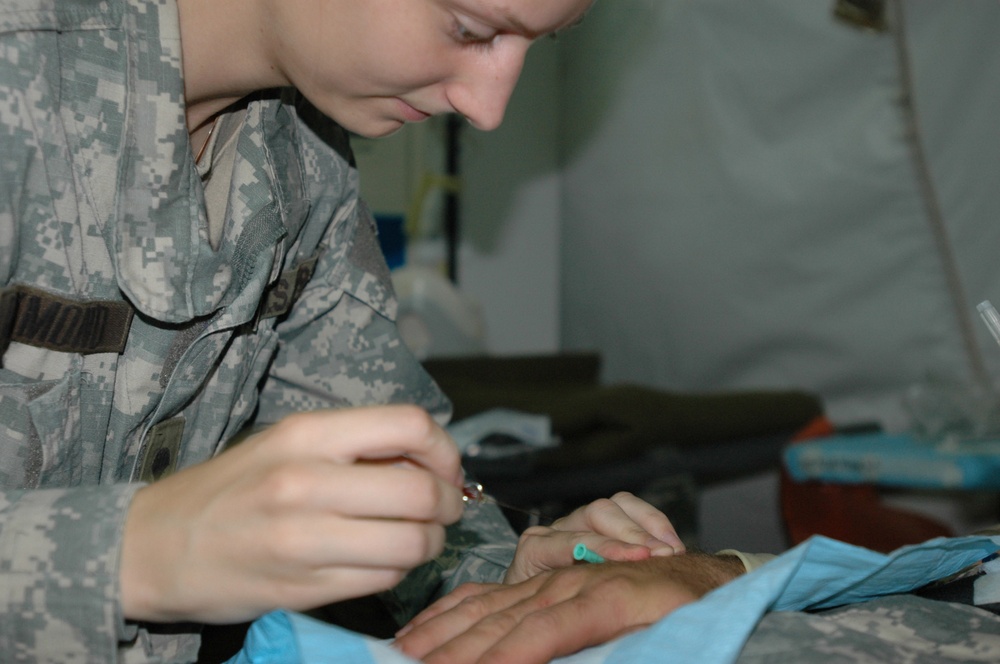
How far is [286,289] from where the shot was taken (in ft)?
3.40

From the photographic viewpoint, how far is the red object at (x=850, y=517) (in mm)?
2057

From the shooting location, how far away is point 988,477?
6.18 feet

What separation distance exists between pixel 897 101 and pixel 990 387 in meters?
0.74

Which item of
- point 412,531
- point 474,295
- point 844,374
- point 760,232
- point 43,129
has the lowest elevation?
point 474,295

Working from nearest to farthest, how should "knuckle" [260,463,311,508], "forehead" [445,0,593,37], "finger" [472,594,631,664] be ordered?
"knuckle" [260,463,311,508]
"finger" [472,594,631,664]
"forehead" [445,0,593,37]

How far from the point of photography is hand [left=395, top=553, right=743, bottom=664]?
63 cm

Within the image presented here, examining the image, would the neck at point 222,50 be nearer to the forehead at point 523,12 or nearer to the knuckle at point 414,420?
the forehead at point 523,12

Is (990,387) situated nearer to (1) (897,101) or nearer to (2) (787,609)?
(1) (897,101)

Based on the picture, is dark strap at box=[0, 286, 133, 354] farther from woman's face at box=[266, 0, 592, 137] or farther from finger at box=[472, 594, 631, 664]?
finger at box=[472, 594, 631, 664]

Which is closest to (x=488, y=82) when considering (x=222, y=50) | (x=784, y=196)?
(x=222, y=50)

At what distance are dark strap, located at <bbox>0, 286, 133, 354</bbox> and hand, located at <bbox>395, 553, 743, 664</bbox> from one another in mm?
A: 372

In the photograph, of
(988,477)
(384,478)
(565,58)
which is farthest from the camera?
(565,58)

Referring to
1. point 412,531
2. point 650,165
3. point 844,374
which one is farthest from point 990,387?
point 412,531

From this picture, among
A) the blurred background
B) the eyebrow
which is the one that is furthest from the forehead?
the blurred background
